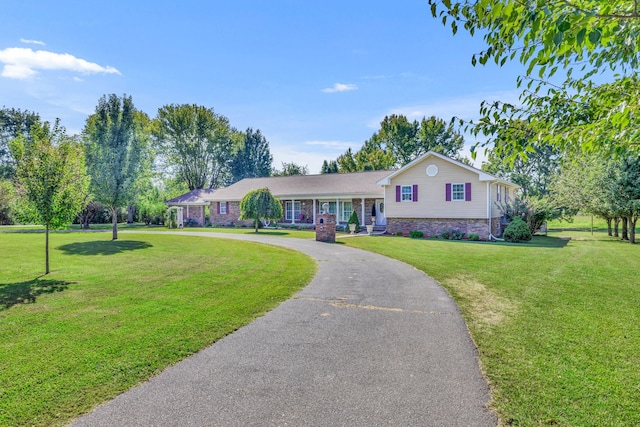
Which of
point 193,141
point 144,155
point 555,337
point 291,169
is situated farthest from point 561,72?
point 291,169

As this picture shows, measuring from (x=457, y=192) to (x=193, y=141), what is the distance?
4071 cm

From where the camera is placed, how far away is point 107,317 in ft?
18.0

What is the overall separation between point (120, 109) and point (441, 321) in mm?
20772

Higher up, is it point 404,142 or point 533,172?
point 404,142

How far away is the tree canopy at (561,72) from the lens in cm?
291

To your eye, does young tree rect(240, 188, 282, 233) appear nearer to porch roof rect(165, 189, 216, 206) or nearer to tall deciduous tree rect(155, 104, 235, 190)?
porch roof rect(165, 189, 216, 206)

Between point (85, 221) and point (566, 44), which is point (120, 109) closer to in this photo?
point (85, 221)

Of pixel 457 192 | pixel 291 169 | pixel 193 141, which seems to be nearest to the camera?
pixel 457 192

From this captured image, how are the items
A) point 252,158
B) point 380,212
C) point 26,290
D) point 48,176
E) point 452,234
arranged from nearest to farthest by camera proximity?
point 26,290, point 48,176, point 452,234, point 380,212, point 252,158

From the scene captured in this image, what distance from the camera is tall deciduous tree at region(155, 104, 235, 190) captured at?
48.3 metres

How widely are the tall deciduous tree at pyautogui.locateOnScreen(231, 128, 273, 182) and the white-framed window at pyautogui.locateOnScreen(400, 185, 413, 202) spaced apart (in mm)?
38545

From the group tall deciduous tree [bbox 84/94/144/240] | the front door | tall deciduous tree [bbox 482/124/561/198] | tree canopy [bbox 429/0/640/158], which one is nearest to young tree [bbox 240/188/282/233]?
tall deciduous tree [bbox 84/94/144/240]

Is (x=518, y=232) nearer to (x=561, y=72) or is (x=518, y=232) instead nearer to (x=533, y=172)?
(x=561, y=72)

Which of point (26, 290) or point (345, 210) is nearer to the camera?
point (26, 290)
